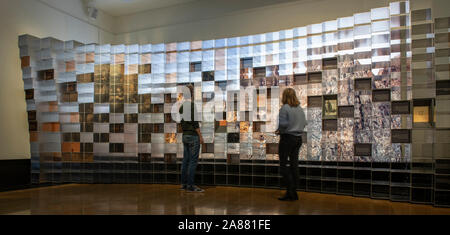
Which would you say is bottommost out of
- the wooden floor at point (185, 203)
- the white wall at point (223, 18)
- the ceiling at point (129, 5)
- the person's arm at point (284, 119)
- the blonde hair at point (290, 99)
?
the wooden floor at point (185, 203)

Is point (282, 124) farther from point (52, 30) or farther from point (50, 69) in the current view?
point (52, 30)

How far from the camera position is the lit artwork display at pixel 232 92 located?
4574 mm

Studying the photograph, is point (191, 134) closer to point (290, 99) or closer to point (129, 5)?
point (290, 99)

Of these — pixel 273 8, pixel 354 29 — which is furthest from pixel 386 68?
pixel 273 8

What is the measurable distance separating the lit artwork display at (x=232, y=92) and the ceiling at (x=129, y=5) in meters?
1.96

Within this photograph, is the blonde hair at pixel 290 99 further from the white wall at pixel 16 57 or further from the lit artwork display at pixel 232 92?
the white wall at pixel 16 57

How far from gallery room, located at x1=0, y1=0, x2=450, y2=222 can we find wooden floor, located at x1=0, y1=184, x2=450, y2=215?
0.09ft

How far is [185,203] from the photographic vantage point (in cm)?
420

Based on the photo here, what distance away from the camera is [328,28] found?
5043mm

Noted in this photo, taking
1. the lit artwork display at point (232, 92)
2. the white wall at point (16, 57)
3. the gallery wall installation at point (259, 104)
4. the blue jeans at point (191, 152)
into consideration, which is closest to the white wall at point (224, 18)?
the lit artwork display at point (232, 92)

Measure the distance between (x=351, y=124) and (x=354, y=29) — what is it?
1417 millimetres

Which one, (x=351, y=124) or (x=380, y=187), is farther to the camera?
(x=351, y=124)

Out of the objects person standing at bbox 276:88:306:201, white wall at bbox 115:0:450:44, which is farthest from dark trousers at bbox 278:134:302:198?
white wall at bbox 115:0:450:44

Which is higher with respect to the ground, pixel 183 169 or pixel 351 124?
pixel 351 124
